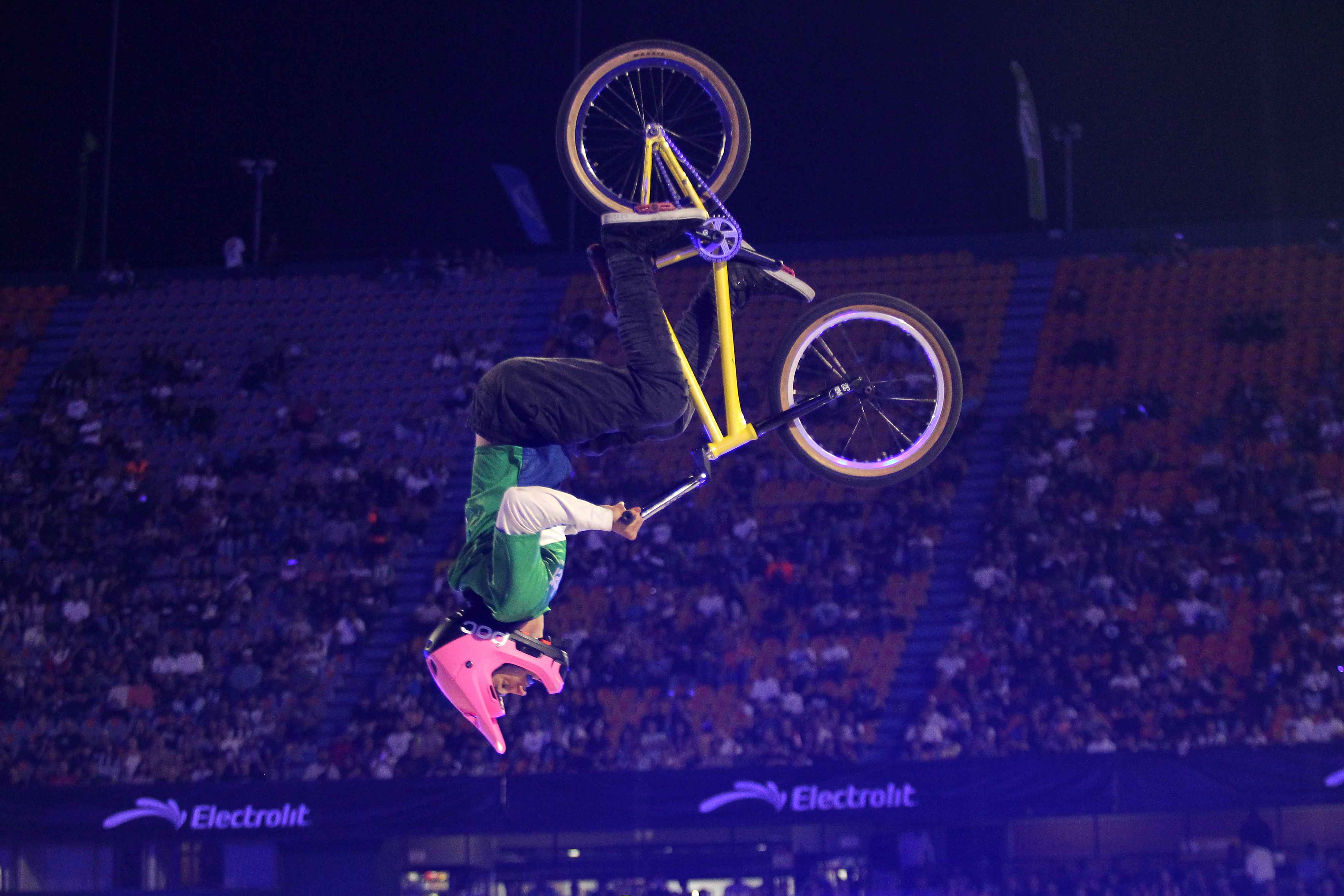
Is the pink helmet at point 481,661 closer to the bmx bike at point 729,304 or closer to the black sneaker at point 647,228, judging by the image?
the bmx bike at point 729,304

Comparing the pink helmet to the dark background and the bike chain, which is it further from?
the dark background

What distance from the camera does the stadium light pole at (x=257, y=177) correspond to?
64.1 feet

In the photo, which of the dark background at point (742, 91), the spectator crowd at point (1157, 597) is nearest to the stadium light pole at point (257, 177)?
the dark background at point (742, 91)

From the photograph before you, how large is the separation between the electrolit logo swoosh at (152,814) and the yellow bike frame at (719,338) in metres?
9.76

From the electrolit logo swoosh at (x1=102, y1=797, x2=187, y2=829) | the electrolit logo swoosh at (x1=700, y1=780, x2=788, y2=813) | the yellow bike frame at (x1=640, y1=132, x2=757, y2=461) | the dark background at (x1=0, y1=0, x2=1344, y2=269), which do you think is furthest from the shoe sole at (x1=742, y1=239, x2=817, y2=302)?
the dark background at (x1=0, y1=0, x2=1344, y2=269)

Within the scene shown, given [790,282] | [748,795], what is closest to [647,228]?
[790,282]

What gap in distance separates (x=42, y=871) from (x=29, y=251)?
11.1m

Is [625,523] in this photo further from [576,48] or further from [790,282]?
[576,48]

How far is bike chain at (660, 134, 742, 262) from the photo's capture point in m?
5.03

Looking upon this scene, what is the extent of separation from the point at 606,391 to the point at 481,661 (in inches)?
42.3

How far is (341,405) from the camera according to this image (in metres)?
17.3

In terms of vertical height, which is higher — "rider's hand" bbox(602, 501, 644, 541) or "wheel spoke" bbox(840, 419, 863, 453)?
"wheel spoke" bbox(840, 419, 863, 453)

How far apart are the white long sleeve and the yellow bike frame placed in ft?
1.77

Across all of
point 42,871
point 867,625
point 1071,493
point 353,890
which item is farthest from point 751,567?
point 42,871
